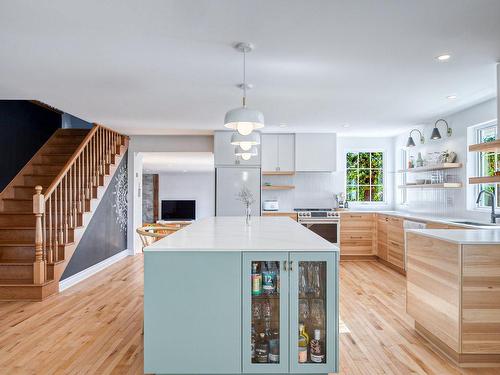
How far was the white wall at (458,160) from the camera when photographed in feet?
15.0

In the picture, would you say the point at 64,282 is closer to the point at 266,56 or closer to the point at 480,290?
the point at 266,56

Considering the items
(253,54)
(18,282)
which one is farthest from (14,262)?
(253,54)

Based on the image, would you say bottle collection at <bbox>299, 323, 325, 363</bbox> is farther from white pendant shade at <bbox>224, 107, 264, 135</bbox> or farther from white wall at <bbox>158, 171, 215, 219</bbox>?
white wall at <bbox>158, 171, 215, 219</bbox>

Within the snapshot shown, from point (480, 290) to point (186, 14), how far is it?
8.75 ft

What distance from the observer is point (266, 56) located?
2.94 meters

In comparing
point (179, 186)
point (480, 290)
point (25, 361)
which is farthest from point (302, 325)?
point (179, 186)

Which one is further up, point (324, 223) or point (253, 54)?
point (253, 54)

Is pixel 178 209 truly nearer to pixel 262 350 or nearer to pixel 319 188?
pixel 319 188

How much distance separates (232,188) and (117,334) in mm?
3560

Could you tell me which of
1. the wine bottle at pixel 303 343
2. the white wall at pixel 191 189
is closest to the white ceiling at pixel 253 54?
the wine bottle at pixel 303 343

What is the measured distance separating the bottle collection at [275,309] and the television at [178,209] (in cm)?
1145

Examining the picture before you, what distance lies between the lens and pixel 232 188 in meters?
6.34

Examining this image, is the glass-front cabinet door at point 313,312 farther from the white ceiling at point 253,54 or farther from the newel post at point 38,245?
the newel post at point 38,245

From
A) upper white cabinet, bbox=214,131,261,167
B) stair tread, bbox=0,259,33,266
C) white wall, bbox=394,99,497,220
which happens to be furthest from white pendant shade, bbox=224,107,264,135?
upper white cabinet, bbox=214,131,261,167
